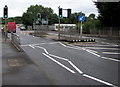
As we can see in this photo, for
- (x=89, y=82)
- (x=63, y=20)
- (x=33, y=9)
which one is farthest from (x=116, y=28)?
(x=33, y=9)

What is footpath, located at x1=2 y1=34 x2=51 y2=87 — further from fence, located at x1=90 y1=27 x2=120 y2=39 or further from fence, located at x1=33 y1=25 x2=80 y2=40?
fence, located at x1=90 y1=27 x2=120 y2=39

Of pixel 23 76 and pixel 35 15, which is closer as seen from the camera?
pixel 23 76

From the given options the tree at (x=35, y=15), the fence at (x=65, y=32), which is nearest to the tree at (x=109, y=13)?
the fence at (x=65, y=32)

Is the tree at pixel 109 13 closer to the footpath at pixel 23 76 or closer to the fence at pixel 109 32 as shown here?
the fence at pixel 109 32

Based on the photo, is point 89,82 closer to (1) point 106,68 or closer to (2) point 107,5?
(1) point 106,68

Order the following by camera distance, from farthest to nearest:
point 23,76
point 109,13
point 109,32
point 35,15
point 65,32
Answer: point 35,15
point 109,32
point 109,13
point 65,32
point 23,76

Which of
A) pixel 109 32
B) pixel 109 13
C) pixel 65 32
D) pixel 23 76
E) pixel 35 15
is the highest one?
pixel 35 15

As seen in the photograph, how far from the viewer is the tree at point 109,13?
1329 inches

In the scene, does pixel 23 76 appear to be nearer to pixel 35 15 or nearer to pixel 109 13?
pixel 109 13

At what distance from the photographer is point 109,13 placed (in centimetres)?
3509

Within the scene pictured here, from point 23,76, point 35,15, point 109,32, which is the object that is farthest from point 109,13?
point 35,15

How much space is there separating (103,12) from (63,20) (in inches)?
2984

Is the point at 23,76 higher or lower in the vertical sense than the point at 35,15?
lower

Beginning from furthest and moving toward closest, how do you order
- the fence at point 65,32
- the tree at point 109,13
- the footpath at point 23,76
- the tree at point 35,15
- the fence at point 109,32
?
1. the tree at point 35,15
2. the fence at point 109,32
3. the tree at point 109,13
4. the fence at point 65,32
5. the footpath at point 23,76
